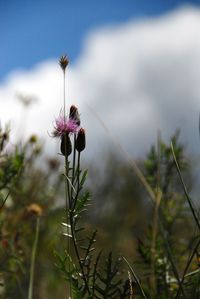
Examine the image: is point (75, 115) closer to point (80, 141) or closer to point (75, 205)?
point (80, 141)

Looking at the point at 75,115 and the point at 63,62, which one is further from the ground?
the point at 63,62

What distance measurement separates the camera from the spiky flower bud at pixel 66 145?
4.90 ft

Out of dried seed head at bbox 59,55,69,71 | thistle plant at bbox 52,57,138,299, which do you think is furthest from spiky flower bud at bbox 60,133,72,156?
dried seed head at bbox 59,55,69,71

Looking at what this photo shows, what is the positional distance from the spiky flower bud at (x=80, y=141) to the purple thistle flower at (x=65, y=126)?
0.08ft

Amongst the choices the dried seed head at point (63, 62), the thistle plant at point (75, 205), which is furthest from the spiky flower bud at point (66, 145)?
the dried seed head at point (63, 62)

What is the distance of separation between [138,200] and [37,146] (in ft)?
36.1

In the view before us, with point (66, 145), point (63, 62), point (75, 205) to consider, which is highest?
point (63, 62)

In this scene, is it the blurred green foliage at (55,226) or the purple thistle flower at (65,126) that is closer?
the purple thistle flower at (65,126)

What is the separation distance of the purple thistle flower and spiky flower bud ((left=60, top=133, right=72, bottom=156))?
13mm

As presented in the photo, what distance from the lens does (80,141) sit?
1.50 metres

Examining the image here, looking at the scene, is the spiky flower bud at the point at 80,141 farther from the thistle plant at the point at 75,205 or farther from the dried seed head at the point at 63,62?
the dried seed head at the point at 63,62

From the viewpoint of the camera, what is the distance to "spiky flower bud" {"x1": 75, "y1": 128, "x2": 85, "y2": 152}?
149 centimetres

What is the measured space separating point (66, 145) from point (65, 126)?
51 millimetres

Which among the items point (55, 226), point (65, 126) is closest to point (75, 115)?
point (65, 126)
